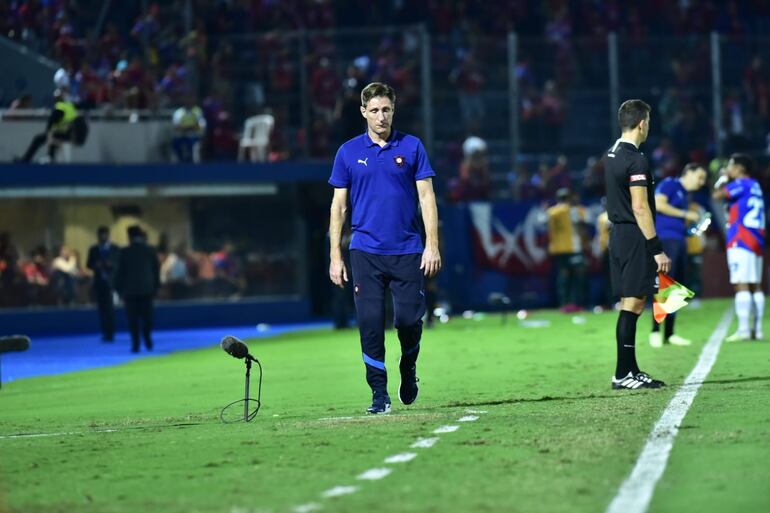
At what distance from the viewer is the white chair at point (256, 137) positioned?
31.9m

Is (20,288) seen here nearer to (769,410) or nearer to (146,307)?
(146,307)

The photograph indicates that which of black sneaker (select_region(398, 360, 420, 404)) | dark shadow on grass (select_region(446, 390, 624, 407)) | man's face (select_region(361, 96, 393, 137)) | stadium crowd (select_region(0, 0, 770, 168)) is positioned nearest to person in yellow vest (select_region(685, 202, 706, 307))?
stadium crowd (select_region(0, 0, 770, 168))

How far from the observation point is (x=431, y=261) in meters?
10.3

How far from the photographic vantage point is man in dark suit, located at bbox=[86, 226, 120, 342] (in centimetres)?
2786

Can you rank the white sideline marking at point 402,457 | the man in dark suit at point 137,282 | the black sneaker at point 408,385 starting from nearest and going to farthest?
the white sideline marking at point 402,457
the black sneaker at point 408,385
the man in dark suit at point 137,282

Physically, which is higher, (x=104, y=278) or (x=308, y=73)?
(x=308, y=73)

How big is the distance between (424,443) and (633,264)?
3.74 metres

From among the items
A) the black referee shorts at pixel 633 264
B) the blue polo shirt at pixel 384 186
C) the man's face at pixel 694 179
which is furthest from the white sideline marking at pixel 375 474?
the man's face at pixel 694 179

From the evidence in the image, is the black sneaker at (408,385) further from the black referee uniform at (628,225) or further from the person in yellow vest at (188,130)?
the person in yellow vest at (188,130)

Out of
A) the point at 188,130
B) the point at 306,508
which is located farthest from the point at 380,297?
the point at 188,130

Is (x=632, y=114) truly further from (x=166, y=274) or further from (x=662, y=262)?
(x=166, y=274)

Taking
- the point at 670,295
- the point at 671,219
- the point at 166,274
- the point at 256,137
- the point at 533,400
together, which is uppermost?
the point at 256,137

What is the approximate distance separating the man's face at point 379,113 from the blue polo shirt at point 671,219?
772cm

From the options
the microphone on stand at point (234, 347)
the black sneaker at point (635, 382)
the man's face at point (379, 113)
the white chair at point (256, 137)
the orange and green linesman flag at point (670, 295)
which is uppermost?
the white chair at point (256, 137)
